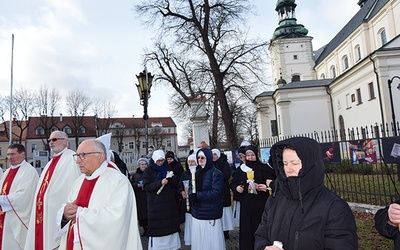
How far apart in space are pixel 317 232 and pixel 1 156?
6586 centimetres

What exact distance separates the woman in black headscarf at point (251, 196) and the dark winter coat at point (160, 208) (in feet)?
4.29

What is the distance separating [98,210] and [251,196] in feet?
9.54

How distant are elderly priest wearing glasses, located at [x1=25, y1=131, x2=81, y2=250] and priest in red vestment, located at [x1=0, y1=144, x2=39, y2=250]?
65cm

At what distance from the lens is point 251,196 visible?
5195 mm

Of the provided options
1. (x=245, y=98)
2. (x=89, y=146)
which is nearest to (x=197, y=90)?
(x=245, y=98)

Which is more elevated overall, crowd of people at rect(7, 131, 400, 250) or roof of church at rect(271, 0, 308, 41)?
roof of church at rect(271, 0, 308, 41)

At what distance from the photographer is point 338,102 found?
3641cm

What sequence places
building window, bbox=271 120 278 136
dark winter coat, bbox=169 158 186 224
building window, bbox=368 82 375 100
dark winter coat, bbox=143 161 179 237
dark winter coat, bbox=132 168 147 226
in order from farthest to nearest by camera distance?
building window, bbox=271 120 278 136 → building window, bbox=368 82 375 100 → dark winter coat, bbox=132 168 147 226 → dark winter coat, bbox=169 158 186 224 → dark winter coat, bbox=143 161 179 237

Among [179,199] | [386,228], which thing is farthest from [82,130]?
[386,228]

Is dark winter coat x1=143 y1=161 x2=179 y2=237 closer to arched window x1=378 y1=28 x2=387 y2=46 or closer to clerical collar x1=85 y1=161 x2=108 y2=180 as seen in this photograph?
clerical collar x1=85 y1=161 x2=108 y2=180

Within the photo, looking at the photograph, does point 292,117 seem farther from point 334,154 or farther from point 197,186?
point 197,186

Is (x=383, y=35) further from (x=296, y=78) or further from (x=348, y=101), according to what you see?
(x=296, y=78)

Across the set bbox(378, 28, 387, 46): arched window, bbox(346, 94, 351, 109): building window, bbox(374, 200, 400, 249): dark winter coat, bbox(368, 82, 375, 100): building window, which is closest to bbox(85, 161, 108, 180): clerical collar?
bbox(374, 200, 400, 249): dark winter coat

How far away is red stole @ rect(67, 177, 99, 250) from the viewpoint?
320 cm
